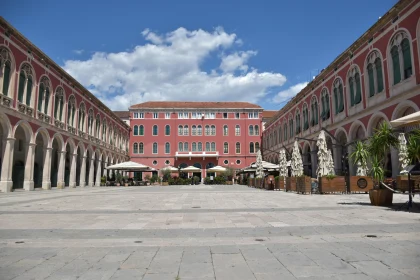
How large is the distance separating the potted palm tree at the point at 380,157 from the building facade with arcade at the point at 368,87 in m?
8.07

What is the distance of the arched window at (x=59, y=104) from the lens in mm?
26552

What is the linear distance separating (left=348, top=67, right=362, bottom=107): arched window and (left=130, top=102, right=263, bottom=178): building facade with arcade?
1236 inches

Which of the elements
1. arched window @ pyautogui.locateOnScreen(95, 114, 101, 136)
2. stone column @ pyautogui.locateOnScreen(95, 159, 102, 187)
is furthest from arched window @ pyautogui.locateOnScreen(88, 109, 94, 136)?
stone column @ pyautogui.locateOnScreen(95, 159, 102, 187)

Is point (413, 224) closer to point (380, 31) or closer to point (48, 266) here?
point (48, 266)

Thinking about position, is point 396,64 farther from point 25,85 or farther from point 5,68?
point 25,85

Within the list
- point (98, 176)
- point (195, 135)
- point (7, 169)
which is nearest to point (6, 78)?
point (7, 169)

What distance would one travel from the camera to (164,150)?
180ft

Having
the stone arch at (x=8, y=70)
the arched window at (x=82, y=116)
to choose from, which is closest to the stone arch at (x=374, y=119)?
the stone arch at (x=8, y=70)

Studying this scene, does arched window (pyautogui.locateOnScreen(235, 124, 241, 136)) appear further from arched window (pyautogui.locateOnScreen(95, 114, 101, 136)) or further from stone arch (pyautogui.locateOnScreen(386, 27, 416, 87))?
stone arch (pyautogui.locateOnScreen(386, 27, 416, 87))

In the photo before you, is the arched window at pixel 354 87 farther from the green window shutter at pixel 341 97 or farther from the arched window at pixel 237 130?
the arched window at pixel 237 130

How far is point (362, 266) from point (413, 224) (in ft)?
12.0

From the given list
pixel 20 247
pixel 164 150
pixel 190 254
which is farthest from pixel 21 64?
pixel 164 150

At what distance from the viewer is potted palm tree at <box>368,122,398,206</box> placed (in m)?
9.39

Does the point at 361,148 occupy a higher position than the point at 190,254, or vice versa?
the point at 361,148
